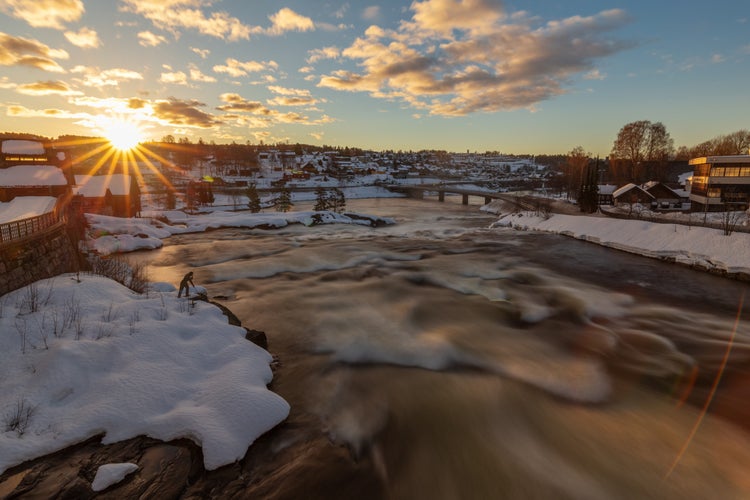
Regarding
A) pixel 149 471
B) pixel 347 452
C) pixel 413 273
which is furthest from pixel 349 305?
pixel 149 471

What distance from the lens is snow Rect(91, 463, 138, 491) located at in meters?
6.74

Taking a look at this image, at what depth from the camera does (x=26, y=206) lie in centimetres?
2953

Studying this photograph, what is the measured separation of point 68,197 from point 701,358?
159 ft

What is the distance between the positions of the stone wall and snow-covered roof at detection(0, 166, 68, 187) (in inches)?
891

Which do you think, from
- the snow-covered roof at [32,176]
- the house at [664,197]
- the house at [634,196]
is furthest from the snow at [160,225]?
the house at [664,197]

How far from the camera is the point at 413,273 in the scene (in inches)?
1077

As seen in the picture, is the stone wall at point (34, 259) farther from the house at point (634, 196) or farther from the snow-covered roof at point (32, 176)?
the house at point (634, 196)

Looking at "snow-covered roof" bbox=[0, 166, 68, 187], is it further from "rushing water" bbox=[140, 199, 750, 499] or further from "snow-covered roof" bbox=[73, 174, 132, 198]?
"rushing water" bbox=[140, 199, 750, 499]

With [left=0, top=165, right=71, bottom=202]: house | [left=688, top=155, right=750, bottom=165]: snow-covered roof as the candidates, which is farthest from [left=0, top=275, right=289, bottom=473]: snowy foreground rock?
[left=688, top=155, right=750, bottom=165]: snow-covered roof

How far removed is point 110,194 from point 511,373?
56.5 meters

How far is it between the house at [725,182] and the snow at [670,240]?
65.4 feet

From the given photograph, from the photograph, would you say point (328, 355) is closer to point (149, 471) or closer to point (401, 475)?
point (401, 475)

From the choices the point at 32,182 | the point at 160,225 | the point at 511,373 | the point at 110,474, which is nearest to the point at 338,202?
the point at 160,225

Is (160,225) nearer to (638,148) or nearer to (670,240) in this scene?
(670,240)
